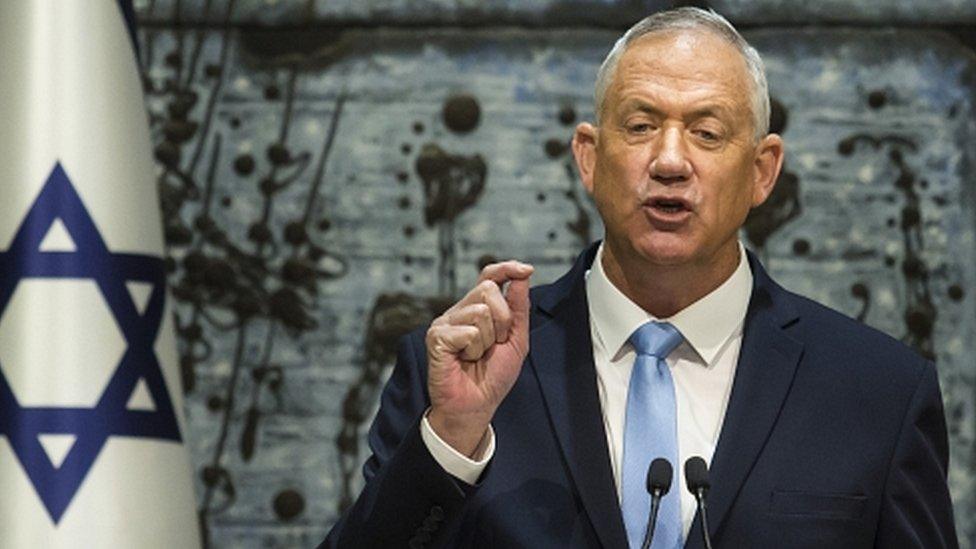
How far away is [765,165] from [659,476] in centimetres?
66

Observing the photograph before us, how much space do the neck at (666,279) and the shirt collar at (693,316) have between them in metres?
0.01

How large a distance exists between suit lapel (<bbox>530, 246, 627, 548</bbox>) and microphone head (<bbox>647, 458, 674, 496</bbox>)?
125 mm

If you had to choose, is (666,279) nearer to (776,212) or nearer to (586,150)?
(586,150)

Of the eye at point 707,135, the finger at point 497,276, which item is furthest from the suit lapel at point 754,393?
the finger at point 497,276

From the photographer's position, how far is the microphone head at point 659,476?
221 centimetres

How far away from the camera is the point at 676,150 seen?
250 centimetres

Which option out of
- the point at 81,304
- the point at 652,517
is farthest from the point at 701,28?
the point at 81,304

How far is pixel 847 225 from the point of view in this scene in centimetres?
406

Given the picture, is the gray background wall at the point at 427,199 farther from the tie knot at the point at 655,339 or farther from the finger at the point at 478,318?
the finger at the point at 478,318

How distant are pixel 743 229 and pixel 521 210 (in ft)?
1.62

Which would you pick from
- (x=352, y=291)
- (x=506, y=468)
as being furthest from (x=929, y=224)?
(x=506, y=468)

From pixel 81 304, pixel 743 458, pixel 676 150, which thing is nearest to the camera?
pixel 743 458

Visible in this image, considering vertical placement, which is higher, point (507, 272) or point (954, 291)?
point (507, 272)

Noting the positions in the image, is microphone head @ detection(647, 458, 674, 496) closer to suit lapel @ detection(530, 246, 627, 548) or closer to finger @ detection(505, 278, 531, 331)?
suit lapel @ detection(530, 246, 627, 548)
